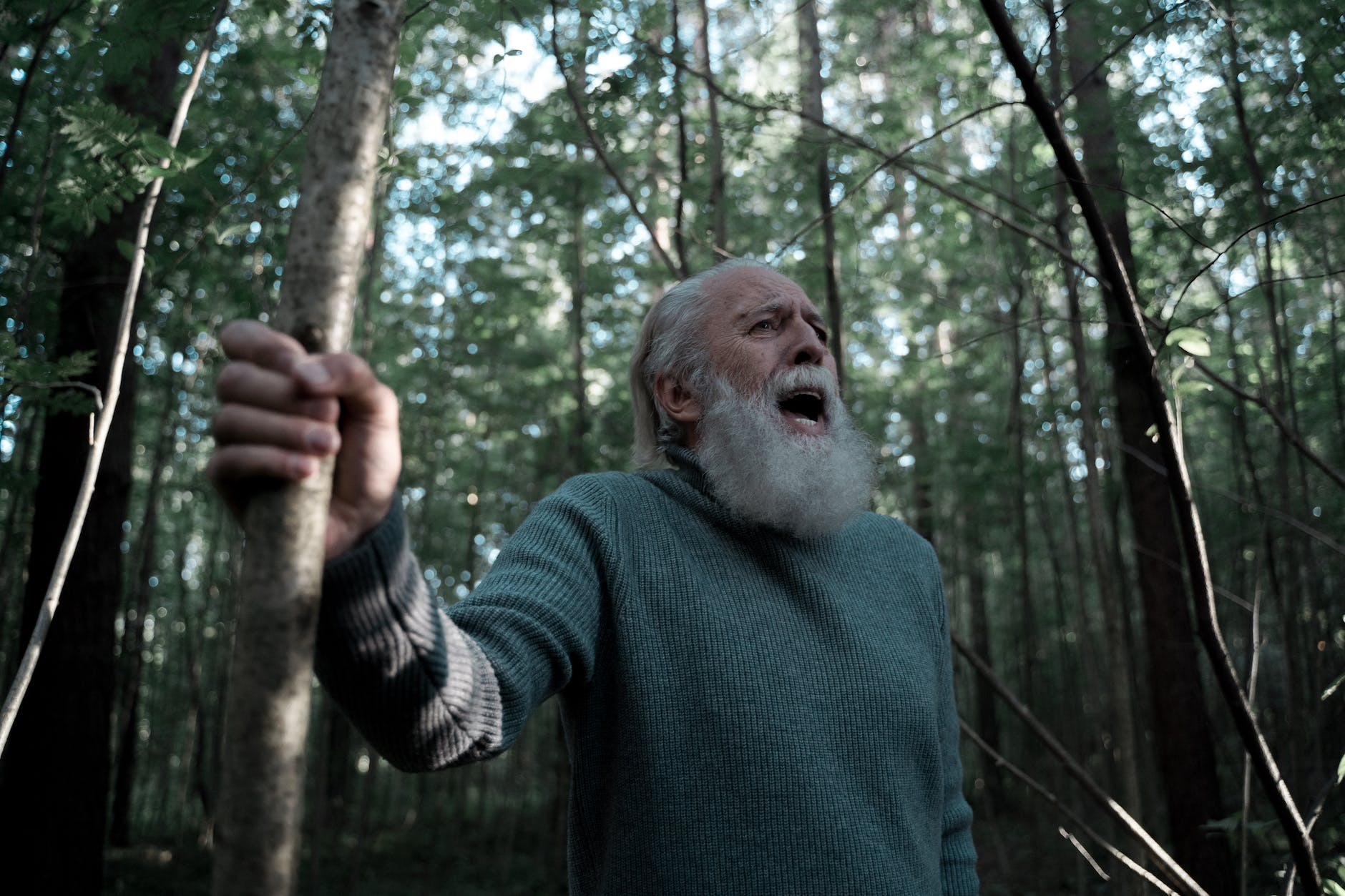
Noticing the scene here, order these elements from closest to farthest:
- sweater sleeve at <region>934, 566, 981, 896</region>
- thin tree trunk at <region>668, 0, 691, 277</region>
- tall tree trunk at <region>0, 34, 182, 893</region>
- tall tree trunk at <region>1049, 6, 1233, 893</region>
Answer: sweater sleeve at <region>934, 566, 981, 896</region> → thin tree trunk at <region>668, 0, 691, 277</region> → tall tree trunk at <region>0, 34, 182, 893</region> → tall tree trunk at <region>1049, 6, 1233, 893</region>

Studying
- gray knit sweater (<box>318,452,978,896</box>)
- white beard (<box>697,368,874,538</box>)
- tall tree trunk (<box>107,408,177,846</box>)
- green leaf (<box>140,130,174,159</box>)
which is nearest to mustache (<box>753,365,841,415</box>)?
white beard (<box>697,368,874,538</box>)

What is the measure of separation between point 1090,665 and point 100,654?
245 inches

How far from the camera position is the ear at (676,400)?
7.09 feet

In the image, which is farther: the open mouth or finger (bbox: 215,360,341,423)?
the open mouth

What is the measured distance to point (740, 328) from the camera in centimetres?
216

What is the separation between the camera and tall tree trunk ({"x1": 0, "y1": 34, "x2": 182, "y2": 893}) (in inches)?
210

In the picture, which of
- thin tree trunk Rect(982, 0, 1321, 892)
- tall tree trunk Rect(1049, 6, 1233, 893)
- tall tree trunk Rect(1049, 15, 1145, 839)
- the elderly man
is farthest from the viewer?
tall tree trunk Rect(1049, 6, 1233, 893)

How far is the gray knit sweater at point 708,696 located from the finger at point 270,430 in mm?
506

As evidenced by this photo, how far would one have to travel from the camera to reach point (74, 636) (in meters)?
5.53

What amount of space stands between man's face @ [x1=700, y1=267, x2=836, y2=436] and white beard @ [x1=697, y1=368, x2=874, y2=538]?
24 mm

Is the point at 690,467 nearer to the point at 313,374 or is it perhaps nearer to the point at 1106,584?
the point at 313,374

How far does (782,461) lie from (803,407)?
32cm

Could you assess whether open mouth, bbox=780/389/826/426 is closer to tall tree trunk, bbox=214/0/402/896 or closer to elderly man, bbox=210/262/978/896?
elderly man, bbox=210/262/978/896

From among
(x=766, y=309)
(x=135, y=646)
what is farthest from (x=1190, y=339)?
(x=135, y=646)
